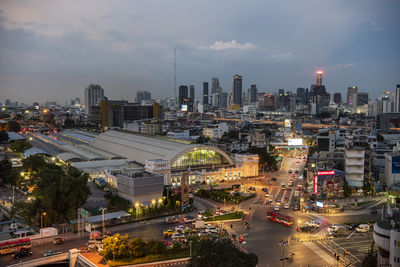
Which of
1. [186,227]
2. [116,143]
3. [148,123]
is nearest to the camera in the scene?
[186,227]

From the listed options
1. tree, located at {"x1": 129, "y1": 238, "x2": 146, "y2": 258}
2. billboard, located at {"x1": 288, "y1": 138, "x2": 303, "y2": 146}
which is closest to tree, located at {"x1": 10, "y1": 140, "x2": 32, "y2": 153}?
→ tree, located at {"x1": 129, "y1": 238, "x2": 146, "y2": 258}

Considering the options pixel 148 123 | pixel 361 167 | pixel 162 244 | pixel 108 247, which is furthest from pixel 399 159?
pixel 148 123

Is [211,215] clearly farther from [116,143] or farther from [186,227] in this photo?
[116,143]

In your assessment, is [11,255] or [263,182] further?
[263,182]

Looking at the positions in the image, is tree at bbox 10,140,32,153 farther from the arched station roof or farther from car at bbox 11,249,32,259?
car at bbox 11,249,32,259

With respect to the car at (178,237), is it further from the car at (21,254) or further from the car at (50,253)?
the car at (21,254)

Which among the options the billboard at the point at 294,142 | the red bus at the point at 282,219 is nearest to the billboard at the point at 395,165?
the red bus at the point at 282,219
